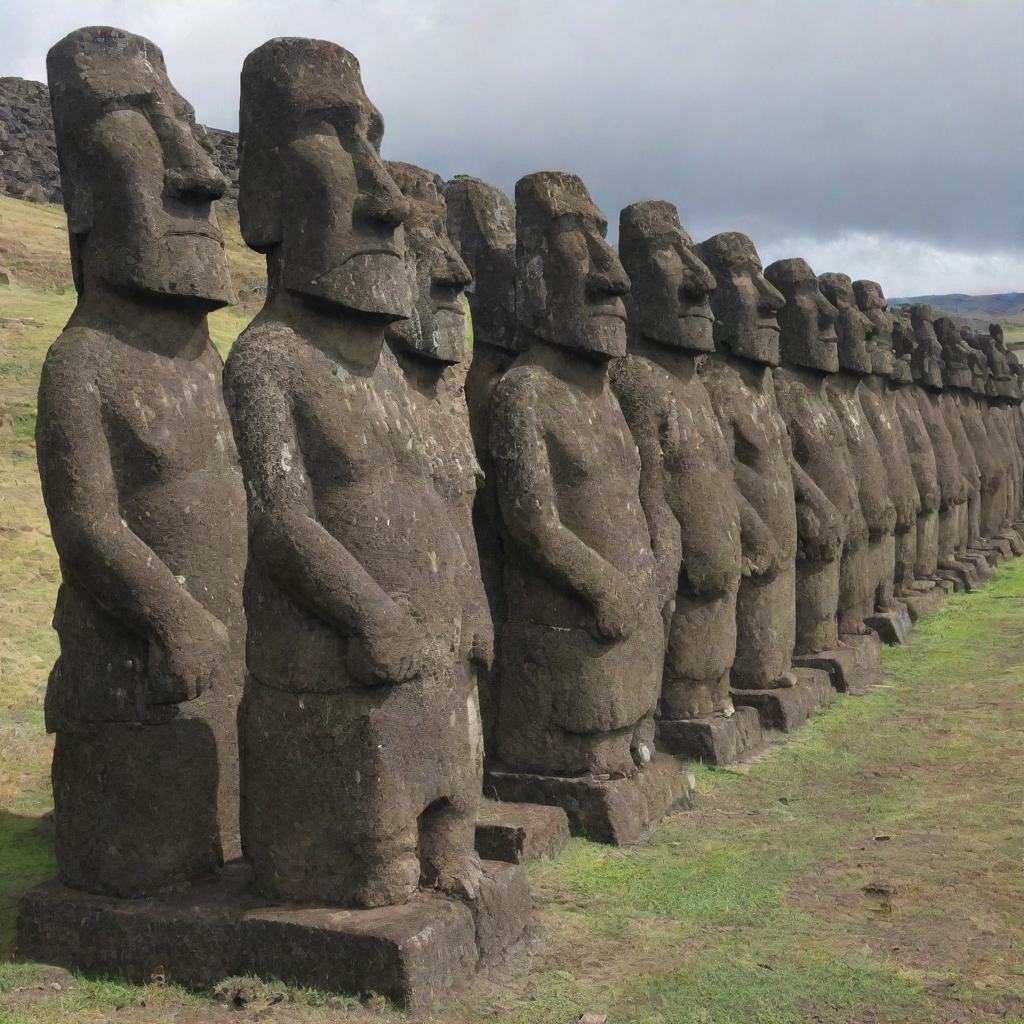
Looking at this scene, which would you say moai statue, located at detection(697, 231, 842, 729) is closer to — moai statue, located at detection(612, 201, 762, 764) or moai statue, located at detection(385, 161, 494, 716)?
moai statue, located at detection(612, 201, 762, 764)

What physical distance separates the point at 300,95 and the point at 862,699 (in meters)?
6.92

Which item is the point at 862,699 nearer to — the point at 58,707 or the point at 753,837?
the point at 753,837

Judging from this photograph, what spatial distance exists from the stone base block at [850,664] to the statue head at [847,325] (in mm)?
2539

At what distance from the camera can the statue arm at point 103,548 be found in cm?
530

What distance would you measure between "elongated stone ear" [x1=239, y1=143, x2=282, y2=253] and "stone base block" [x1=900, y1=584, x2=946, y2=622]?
32.6 ft

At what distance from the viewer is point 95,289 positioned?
561 centimetres

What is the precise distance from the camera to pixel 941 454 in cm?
1631

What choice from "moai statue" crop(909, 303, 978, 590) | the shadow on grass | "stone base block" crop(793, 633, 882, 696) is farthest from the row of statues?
"moai statue" crop(909, 303, 978, 590)

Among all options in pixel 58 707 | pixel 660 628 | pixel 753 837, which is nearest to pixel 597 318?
pixel 660 628

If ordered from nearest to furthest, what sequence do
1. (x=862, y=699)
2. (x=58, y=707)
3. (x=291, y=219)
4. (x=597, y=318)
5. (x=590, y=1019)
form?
(x=590, y=1019) → (x=291, y=219) → (x=58, y=707) → (x=597, y=318) → (x=862, y=699)

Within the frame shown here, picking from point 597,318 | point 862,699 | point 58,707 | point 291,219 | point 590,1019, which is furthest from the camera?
point 862,699

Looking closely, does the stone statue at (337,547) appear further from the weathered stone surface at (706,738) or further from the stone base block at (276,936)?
the weathered stone surface at (706,738)

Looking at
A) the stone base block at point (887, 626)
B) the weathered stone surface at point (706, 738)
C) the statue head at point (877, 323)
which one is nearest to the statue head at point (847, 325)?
the statue head at point (877, 323)

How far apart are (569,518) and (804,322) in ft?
16.4
